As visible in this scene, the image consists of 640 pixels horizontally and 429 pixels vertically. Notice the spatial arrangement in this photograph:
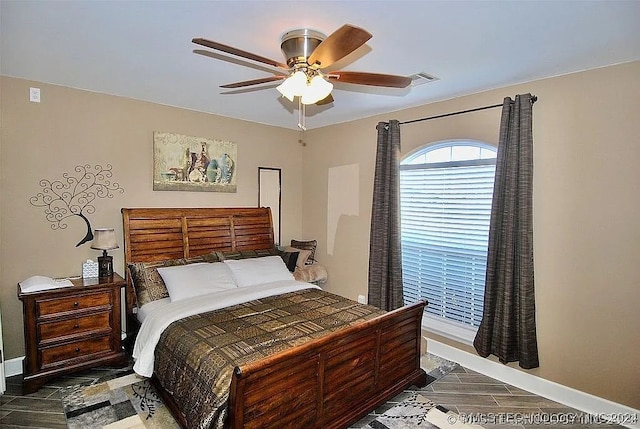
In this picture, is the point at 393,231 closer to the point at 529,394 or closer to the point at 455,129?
the point at 455,129

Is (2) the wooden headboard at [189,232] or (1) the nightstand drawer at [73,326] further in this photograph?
(2) the wooden headboard at [189,232]

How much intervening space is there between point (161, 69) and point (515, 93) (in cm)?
287

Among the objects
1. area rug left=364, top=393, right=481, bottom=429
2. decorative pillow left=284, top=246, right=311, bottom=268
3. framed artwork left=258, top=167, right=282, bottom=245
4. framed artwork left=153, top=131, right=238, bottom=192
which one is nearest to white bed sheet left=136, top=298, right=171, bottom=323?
framed artwork left=153, top=131, right=238, bottom=192

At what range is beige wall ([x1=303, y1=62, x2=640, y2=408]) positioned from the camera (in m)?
2.47

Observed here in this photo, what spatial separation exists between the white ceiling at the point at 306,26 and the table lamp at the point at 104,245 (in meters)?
1.31

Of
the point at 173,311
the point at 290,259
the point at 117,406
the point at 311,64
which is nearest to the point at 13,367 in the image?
the point at 117,406

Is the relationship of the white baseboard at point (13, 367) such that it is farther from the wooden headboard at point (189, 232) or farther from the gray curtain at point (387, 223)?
the gray curtain at point (387, 223)

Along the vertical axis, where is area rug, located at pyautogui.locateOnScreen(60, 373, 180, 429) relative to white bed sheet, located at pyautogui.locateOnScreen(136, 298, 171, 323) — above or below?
below

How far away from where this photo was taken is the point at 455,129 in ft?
11.1

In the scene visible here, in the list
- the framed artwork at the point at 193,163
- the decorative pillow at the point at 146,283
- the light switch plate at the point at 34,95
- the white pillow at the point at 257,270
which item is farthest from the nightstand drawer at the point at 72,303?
the light switch plate at the point at 34,95

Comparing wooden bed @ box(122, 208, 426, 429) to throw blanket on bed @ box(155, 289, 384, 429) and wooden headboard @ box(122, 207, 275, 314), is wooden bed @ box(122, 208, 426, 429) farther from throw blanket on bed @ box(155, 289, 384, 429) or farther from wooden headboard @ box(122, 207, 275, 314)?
throw blanket on bed @ box(155, 289, 384, 429)

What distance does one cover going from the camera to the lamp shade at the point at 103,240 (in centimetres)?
316

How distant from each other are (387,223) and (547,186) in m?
1.49

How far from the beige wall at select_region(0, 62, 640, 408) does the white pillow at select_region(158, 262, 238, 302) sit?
75 cm
